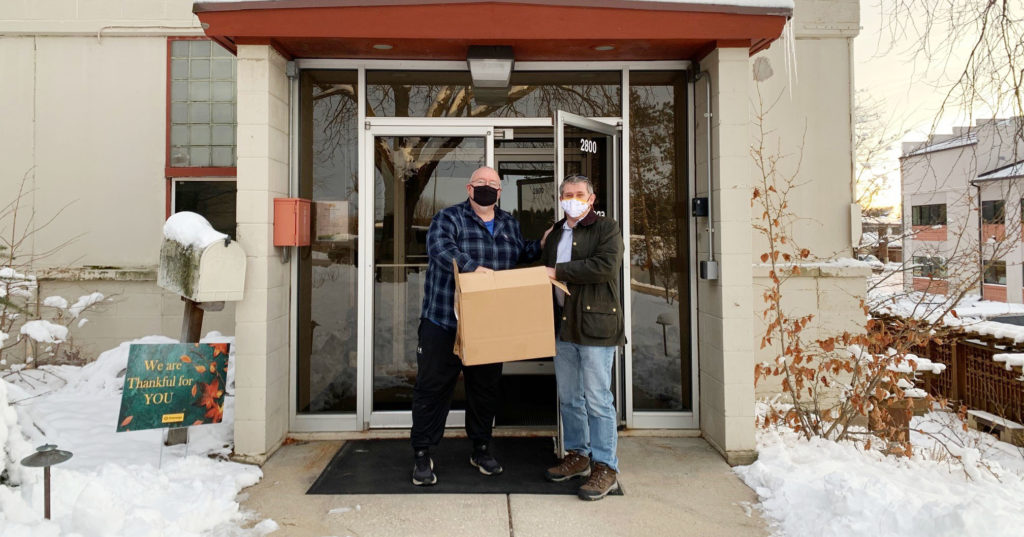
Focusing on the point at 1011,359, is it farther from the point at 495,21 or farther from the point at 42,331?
the point at 42,331

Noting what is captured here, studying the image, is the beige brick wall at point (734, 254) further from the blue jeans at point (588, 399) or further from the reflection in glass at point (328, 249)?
the reflection in glass at point (328, 249)

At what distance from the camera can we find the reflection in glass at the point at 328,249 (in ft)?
15.1

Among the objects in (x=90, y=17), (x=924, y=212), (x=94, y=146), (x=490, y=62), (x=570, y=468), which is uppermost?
(x=924, y=212)

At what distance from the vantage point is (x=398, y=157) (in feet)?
15.4

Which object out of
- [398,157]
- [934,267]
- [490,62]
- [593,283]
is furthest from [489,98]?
[934,267]

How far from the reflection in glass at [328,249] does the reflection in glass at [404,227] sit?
7.8 inches

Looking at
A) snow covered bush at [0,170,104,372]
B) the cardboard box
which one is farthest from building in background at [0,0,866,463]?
the cardboard box

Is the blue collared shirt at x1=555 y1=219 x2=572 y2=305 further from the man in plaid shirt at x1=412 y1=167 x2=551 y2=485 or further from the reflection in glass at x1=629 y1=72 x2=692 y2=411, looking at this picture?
the reflection in glass at x1=629 y1=72 x2=692 y2=411

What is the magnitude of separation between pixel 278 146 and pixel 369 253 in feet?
3.29

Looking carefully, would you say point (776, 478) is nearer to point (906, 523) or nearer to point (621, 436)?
point (906, 523)

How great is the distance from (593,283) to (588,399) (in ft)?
2.28

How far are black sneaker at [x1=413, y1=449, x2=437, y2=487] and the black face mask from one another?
1.57 m

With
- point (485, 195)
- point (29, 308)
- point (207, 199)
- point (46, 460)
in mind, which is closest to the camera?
point (46, 460)

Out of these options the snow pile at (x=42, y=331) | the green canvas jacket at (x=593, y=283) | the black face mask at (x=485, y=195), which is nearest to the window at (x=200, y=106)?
the snow pile at (x=42, y=331)
